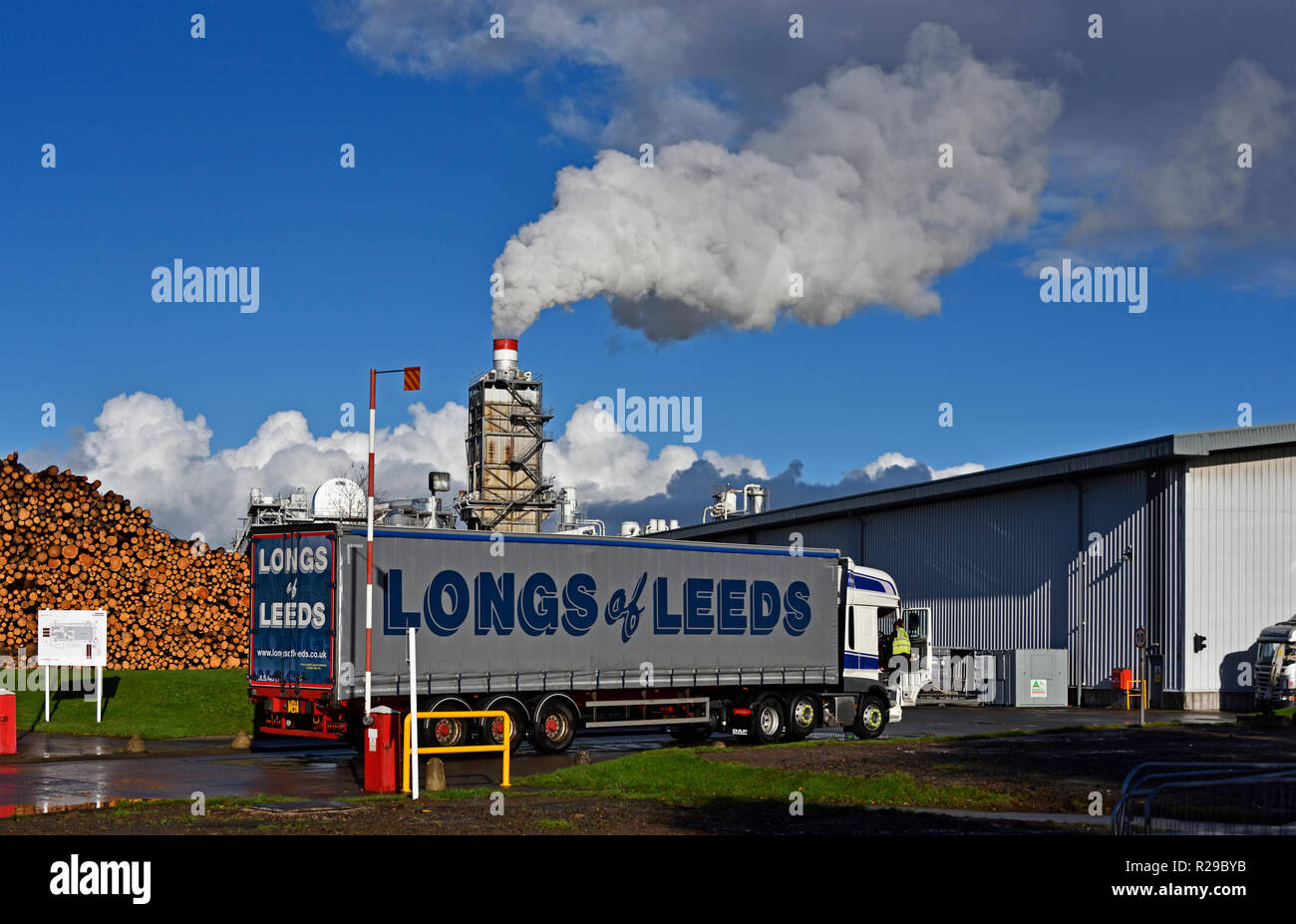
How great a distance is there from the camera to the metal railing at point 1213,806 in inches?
496

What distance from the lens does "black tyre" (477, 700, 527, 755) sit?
24.5 metres

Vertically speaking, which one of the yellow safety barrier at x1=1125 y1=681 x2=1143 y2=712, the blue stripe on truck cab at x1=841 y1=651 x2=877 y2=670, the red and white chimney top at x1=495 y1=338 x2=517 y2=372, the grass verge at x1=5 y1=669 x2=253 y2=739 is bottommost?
the yellow safety barrier at x1=1125 y1=681 x2=1143 y2=712

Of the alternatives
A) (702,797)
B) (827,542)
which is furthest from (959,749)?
(827,542)

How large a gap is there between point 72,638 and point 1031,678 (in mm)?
30100

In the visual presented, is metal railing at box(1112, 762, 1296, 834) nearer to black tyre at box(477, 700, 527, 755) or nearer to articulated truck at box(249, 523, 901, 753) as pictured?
articulated truck at box(249, 523, 901, 753)

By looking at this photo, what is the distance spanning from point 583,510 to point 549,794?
179 ft

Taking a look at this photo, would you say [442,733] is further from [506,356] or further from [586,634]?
[506,356]

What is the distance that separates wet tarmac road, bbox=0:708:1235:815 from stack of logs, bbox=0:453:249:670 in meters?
10.7

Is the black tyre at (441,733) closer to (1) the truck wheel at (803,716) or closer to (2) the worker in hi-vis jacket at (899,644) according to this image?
(1) the truck wheel at (803,716)

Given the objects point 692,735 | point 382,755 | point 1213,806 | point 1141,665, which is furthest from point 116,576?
point 1213,806

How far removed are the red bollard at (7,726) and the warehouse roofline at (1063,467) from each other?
33359 mm

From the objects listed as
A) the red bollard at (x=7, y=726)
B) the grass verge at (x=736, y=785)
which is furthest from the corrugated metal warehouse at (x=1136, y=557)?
the red bollard at (x=7, y=726)

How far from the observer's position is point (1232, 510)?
4478 centimetres

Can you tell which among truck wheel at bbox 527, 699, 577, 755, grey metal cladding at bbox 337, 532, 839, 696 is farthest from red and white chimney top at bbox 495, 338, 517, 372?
truck wheel at bbox 527, 699, 577, 755
